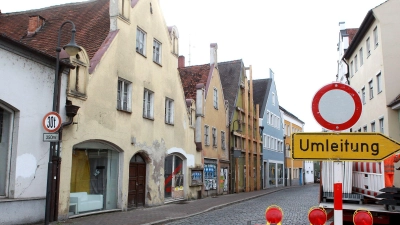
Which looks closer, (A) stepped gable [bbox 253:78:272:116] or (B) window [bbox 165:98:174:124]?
(B) window [bbox 165:98:174:124]

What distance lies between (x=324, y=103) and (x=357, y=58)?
27.0m

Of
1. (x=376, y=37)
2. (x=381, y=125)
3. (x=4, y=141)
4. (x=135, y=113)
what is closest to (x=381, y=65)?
(x=376, y=37)

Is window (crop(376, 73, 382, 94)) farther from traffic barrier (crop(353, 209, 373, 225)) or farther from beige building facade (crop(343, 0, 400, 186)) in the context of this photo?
traffic barrier (crop(353, 209, 373, 225))

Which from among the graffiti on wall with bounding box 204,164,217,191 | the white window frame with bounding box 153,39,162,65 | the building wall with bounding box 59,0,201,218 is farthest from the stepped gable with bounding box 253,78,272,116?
the white window frame with bounding box 153,39,162,65

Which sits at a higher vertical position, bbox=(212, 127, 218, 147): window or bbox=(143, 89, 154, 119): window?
bbox=(143, 89, 154, 119): window

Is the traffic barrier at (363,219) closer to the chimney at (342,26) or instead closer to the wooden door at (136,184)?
the wooden door at (136,184)

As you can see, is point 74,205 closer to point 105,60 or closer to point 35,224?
point 35,224

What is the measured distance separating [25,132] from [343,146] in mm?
10804

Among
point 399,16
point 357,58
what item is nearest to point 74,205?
point 399,16

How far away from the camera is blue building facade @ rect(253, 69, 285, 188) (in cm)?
4528

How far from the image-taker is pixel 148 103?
20719mm

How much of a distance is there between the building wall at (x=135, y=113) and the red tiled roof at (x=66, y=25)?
108cm

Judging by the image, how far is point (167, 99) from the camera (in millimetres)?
22781

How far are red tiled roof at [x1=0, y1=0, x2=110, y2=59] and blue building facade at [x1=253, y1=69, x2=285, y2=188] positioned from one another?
27.5 meters
